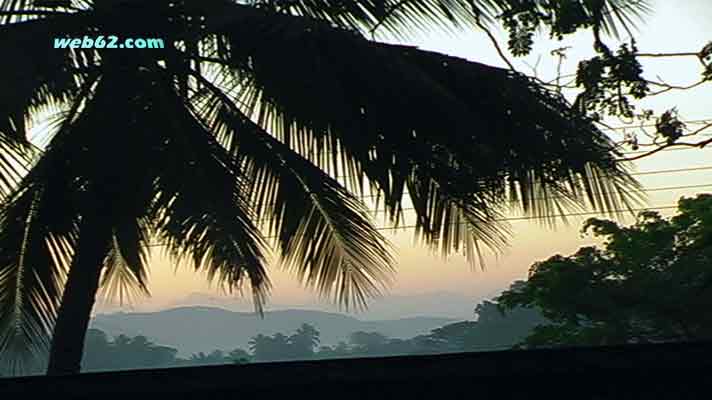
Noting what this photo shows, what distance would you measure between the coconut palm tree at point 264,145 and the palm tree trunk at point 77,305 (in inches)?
0.5

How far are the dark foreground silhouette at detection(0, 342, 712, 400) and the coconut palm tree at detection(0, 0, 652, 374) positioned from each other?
5.74 feet

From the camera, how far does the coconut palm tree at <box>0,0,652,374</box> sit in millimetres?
3766

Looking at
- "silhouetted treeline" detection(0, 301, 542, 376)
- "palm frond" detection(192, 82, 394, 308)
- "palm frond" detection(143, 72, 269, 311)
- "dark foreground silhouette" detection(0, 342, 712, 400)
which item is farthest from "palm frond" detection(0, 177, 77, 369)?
"dark foreground silhouette" detection(0, 342, 712, 400)

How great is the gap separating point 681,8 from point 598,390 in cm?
388

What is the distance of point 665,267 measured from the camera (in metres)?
10.2

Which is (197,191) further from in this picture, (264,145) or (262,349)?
(262,349)

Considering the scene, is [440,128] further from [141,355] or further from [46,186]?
[141,355]

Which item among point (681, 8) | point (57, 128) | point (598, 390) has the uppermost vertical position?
point (681, 8)

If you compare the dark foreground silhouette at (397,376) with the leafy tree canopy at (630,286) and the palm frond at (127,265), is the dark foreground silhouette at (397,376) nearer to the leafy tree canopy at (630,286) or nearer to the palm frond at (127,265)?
Answer: the palm frond at (127,265)

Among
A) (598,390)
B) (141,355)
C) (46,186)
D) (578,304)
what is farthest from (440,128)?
(578,304)

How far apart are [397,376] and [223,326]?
14.3ft

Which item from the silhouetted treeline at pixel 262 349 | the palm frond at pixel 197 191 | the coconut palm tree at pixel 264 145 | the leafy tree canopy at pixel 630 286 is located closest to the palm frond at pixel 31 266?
the coconut palm tree at pixel 264 145

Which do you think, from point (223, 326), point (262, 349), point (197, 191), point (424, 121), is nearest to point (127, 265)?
point (223, 326)

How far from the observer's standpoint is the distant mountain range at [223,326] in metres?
5.81
